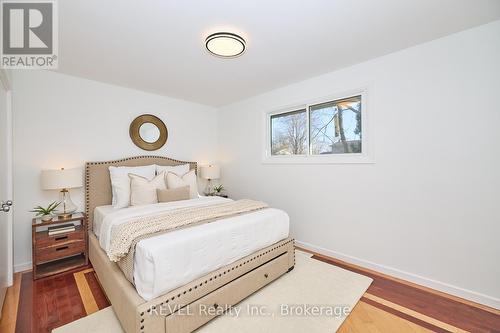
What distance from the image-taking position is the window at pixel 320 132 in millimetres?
2695

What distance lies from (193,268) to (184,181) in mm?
1867

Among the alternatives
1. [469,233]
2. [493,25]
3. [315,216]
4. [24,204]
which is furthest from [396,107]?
[24,204]

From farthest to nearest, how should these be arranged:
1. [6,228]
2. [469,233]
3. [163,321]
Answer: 1. [6,228]
2. [469,233]
3. [163,321]

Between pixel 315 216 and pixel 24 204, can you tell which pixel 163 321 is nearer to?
pixel 315 216

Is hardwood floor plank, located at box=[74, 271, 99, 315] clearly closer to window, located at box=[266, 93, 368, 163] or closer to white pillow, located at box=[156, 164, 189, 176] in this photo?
white pillow, located at box=[156, 164, 189, 176]

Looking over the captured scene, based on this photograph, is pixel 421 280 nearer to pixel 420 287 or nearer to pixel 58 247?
pixel 420 287

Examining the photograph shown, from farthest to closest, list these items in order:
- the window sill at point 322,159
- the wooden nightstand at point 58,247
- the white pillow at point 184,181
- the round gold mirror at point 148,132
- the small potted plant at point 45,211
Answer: the round gold mirror at point 148,132 → the white pillow at point 184,181 → the window sill at point 322,159 → the small potted plant at point 45,211 → the wooden nightstand at point 58,247

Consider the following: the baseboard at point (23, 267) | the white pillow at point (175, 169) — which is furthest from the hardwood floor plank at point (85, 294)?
the white pillow at point (175, 169)

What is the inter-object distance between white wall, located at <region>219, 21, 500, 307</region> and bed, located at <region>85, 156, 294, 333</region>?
2.93ft

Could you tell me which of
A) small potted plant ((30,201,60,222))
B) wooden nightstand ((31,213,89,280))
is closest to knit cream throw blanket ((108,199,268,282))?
wooden nightstand ((31,213,89,280))

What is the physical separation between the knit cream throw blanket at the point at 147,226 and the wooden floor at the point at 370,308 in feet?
2.22

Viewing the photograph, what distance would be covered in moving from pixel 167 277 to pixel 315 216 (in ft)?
6.96

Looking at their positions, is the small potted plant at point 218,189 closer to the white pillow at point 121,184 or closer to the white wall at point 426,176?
the white pillow at point 121,184

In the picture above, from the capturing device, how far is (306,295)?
201cm
